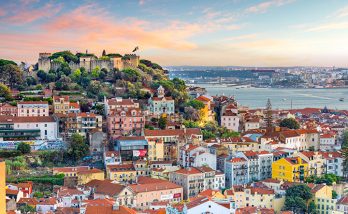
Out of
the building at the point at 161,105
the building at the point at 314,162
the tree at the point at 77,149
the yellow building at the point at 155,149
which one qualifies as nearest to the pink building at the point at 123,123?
the yellow building at the point at 155,149

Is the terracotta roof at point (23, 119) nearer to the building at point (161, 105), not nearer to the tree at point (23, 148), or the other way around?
the tree at point (23, 148)

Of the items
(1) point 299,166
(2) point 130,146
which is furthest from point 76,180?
(1) point 299,166

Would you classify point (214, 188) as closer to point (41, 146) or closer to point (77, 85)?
point (41, 146)

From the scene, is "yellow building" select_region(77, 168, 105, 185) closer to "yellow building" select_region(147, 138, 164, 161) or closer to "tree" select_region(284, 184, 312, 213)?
"yellow building" select_region(147, 138, 164, 161)

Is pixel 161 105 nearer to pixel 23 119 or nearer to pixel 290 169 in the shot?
pixel 23 119

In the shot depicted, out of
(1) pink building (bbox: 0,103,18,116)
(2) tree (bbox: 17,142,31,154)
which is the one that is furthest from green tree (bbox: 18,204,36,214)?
(1) pink building (bbox: 0,103,18,116)

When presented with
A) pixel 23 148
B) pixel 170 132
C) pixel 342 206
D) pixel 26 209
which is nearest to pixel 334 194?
pixel 342 206
